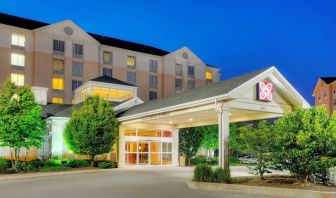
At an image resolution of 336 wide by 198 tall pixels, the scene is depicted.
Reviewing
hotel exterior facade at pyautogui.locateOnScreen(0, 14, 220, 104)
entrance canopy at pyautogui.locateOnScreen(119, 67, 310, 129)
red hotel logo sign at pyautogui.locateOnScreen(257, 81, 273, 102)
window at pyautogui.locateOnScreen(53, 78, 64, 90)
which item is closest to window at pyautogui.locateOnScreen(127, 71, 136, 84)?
hotel exterior facade at pyautogui.locateOnScreen(0, 14, 220, 104)

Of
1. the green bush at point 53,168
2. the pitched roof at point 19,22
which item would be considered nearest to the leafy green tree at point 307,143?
the green bush at point 53,168

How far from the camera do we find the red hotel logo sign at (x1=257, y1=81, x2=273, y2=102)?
21.6 meters

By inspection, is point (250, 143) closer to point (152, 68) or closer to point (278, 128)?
point (278, 128)

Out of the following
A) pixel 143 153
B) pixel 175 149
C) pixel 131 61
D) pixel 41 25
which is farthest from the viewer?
pixel 131 61

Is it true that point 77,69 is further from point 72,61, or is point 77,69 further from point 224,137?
point 224,137

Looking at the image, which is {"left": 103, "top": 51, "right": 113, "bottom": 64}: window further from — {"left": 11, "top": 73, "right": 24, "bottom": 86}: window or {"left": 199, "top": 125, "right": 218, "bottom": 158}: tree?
{"left": 199, "top": 125, "right": 218, "bottom": 158}: tree

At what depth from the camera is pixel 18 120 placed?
2891 cm

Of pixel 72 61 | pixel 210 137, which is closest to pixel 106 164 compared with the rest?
pixel 210 137

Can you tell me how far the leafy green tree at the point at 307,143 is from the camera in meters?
15.9

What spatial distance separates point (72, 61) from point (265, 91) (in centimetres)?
4385

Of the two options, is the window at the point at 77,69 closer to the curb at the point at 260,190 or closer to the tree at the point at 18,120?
the tree at the point at 18,120

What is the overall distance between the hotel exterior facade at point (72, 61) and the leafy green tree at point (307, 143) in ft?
153

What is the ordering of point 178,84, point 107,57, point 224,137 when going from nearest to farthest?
1. point 224,137
2. point 107,57
3. point 178,84

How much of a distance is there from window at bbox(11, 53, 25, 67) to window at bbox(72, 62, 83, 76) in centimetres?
742
